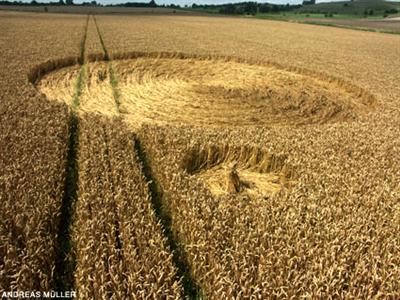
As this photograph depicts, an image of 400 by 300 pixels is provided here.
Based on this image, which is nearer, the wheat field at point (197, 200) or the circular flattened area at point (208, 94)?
the wheat field at point (197, 200)

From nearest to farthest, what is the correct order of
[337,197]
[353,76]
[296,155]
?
[337,197]
[296,155]
[353,76]

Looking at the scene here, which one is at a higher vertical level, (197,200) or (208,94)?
(197,200)

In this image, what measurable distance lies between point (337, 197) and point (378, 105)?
10.9 metres

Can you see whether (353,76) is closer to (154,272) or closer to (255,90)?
(255,90)

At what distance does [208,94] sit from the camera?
16.6m

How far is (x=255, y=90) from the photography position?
17047 mm

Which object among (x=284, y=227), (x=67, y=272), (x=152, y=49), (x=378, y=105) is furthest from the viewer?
(x=152, y=49)

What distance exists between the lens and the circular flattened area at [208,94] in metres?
14.1

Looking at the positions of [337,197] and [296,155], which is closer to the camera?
[337,197]

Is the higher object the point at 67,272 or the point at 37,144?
the point at 37,144

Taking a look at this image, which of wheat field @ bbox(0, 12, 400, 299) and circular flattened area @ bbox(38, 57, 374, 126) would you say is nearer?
wheat field @ bbox(0, 12, 400, 299)

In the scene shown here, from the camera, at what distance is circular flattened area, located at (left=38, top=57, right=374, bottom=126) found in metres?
14.1

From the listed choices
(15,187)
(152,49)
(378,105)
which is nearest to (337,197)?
(15,187)

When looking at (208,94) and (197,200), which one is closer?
(197,200)
